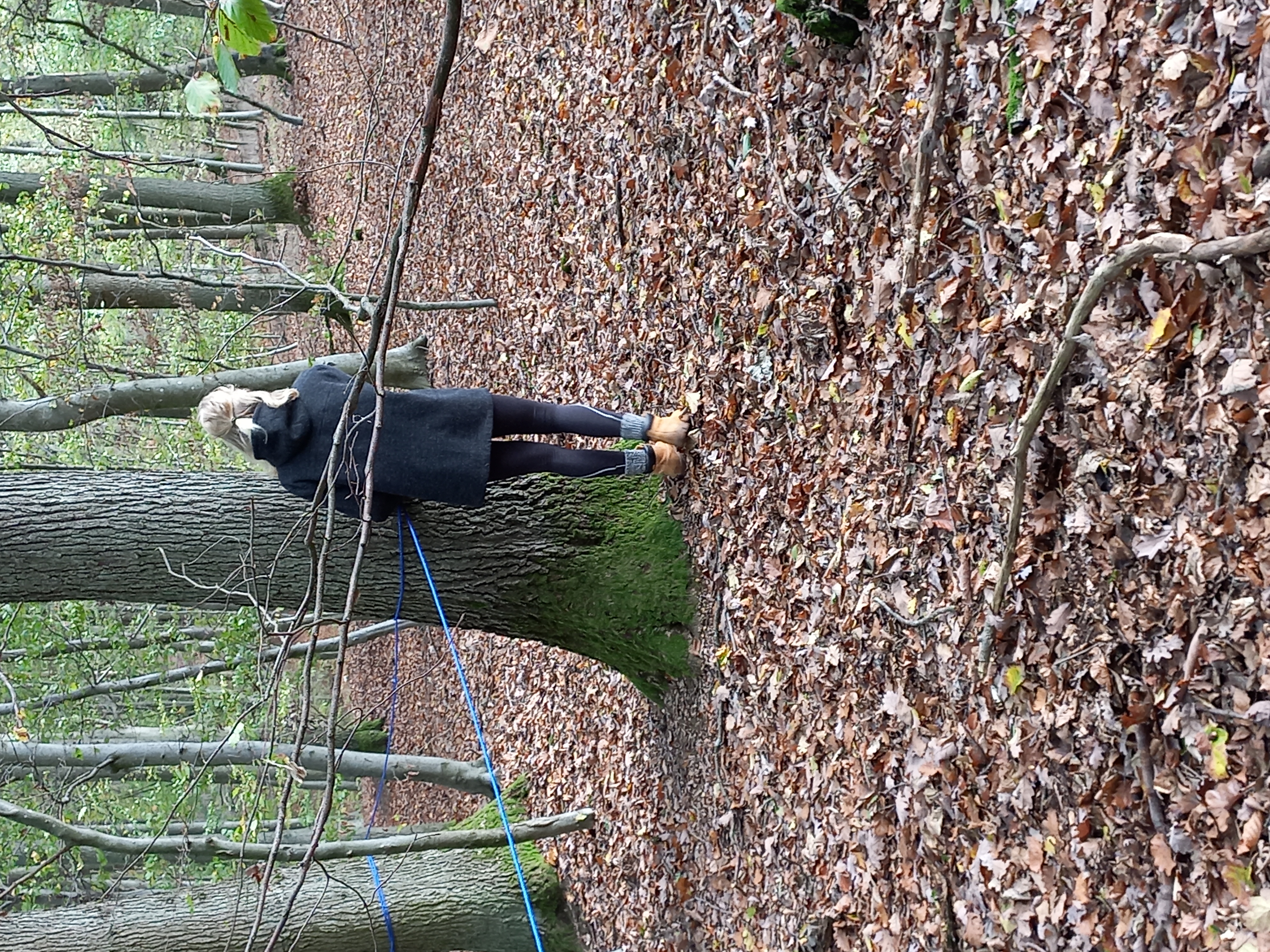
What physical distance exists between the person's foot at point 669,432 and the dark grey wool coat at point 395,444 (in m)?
0.59

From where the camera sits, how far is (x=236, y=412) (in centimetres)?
383

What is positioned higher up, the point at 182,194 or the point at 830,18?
the point at 830,18

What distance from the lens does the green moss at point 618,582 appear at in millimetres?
3863

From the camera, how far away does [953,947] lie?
2.65 metres

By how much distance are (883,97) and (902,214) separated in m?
0.35

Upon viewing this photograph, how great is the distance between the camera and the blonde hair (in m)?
3.77

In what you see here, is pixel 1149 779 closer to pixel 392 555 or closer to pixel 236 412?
pixel 392 555

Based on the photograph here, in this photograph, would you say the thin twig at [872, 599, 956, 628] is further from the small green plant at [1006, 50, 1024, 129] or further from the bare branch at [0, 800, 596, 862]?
the bare branch at [0, 800, 596, 862]

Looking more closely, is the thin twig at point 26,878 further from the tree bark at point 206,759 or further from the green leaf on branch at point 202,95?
the tree bark at point 206,759

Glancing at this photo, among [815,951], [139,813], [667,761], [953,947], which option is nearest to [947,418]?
[953,947]

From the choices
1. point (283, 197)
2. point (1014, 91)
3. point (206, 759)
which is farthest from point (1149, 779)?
point (283, 197)

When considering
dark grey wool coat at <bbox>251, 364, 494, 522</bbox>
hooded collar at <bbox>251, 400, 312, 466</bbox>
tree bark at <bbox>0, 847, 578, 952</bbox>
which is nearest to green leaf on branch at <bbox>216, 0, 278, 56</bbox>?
dark grey wool coat at <bbox>251, 364, 494, 522</bbox>

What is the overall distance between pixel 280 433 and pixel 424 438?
525mm

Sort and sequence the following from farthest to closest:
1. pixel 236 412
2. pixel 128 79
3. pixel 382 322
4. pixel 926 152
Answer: pixel 128 79 < pixel 236 412 < pixel 926 152 < pixel 382 322
